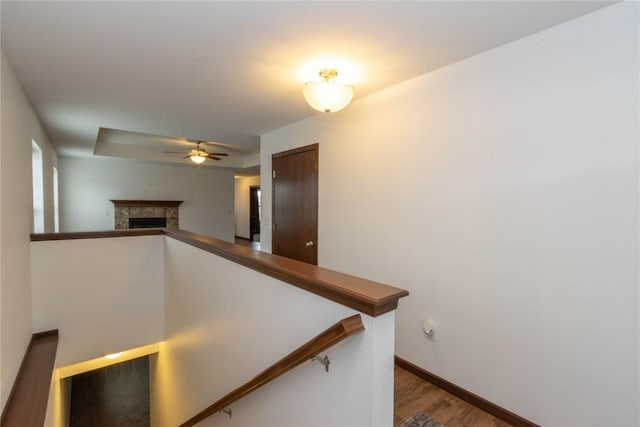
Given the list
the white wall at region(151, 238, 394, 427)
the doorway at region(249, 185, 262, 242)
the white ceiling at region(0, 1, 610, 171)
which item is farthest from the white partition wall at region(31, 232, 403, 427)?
the doorway at region(249, 185, 262, 242)

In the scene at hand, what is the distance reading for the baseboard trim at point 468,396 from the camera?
1824 millimetres

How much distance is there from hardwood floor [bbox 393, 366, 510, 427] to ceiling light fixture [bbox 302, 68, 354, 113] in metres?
2.16

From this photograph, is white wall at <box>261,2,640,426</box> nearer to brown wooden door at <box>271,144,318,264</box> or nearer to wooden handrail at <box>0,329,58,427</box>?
brown wooden door at <box>271,144,318,264</box>

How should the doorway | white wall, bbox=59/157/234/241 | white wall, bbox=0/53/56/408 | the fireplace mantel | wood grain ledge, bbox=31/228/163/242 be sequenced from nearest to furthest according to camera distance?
white wall, bbox=0/53/56/408
wood grain ledge, bbox=31/228/163/242
white wall, bbox=59/157/234/241
the fireplace mantel
the doorway

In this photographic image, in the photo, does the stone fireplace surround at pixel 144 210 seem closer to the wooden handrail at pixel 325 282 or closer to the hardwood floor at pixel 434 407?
the wooden handrail at pixel 325 282

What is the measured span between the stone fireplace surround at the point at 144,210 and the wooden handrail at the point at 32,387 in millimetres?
4162

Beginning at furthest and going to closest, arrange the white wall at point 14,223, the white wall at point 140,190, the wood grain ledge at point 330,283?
the white wall at point 140,190, the white wall at point 14,223, the wood grain ledge at point 330,283

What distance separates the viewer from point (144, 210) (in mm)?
6926

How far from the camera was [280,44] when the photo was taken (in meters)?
1.82

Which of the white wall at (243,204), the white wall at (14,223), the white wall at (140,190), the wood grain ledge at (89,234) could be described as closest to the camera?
the white wall at (14,223)

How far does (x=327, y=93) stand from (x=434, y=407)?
2.32m

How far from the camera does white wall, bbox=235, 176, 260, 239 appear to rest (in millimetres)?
10359

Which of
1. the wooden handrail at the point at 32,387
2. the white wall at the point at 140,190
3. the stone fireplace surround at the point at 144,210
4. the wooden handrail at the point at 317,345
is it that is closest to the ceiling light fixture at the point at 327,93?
the wooden handrail at the point at 317,345

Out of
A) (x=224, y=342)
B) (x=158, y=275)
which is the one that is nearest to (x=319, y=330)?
(x=224, y=342)
